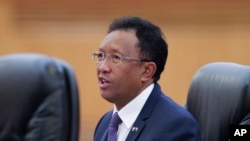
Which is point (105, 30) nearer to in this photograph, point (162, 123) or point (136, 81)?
point (136, 81)

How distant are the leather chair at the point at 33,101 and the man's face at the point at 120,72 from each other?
63 cm

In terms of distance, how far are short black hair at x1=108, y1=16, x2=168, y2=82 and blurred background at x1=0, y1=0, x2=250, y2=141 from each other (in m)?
4.96

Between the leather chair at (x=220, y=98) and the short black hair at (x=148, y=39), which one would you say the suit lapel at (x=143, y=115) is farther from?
the leather chair at (x=220, y=98)

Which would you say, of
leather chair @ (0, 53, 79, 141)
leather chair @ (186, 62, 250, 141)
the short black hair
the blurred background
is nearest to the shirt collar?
the short black hair

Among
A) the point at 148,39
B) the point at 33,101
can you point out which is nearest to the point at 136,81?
the point at 148,39

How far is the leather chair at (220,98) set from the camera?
3.46 m

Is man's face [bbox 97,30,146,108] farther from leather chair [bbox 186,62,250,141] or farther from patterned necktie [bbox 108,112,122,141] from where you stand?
leather chair [bbox 186,62,250,141]

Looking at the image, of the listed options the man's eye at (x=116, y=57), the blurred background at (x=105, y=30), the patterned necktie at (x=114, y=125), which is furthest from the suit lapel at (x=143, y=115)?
the blurred background at (x=105, y=30)

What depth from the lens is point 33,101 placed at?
2.61m

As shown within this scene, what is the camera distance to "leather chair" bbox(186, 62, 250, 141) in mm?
3463

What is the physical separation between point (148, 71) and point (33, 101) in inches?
34.0

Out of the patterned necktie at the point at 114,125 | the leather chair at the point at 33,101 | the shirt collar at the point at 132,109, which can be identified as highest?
the leather chair at the point at 33,101

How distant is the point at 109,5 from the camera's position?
29.0 feet

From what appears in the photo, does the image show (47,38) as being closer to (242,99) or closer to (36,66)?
(242,99)
